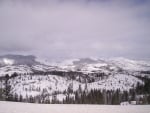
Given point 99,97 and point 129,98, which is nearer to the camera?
point 99,97

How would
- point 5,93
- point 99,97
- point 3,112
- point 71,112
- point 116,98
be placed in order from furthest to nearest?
point 116,98 → point 99,97 → point 5,93 → point 71,112 → point 3,112

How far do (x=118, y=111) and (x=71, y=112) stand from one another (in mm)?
2870

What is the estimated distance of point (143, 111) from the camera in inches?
475

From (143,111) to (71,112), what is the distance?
4318mm

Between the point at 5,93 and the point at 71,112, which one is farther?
the point at 5,93

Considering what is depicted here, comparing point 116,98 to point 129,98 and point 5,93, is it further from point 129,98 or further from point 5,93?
point 5,93

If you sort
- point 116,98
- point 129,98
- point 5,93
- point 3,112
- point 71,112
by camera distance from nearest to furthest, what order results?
point 3,112, point 71,112, point 5,93, point 116,98, point 129,98

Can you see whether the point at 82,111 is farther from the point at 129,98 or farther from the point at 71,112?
the point at 129,98

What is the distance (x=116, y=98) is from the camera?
3706 inches

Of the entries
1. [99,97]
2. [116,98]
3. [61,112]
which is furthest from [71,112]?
[116,98]

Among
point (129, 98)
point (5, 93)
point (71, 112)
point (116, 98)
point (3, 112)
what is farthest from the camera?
point (129, 98)

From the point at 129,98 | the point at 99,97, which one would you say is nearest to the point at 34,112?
the point at 99,97

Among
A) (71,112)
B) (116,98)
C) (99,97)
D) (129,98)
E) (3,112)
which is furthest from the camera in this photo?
(129,98)

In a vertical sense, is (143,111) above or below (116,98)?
above
